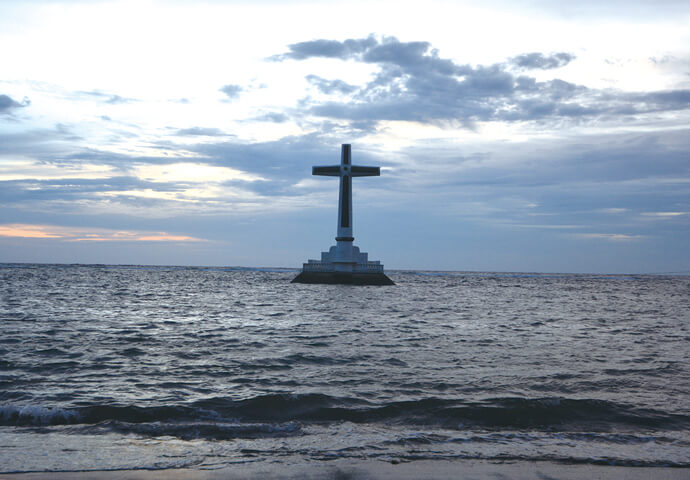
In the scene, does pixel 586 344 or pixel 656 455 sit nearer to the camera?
pixel 656 455

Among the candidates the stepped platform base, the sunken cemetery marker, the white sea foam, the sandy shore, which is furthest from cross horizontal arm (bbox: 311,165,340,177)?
the sandy shore

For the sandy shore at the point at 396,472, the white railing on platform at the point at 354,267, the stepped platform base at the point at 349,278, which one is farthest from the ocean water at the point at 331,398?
the white railing on platform at the point at 354,267

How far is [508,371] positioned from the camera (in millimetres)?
13992

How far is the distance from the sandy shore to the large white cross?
6225 centimetres

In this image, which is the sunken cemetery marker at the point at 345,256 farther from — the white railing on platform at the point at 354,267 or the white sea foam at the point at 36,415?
the white sea foam at the point at 36,415

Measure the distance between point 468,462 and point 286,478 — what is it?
2.39 meters

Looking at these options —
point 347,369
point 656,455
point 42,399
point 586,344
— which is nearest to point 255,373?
point 347,369

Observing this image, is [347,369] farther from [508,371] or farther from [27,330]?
[27,330]

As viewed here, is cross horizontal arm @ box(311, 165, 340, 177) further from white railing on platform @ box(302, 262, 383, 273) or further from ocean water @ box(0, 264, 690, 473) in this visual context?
ocean water @ box(0, 264, 690, 473)

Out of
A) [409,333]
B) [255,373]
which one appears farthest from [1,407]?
[409,333]

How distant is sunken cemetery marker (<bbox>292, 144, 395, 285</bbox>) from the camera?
6912 centimetres

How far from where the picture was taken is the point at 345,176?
2805 inches

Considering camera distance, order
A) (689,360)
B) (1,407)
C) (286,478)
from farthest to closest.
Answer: (689,360), (1,407), (286,478)

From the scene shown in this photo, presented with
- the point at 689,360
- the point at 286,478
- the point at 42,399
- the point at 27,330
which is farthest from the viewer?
the point at 27,330
